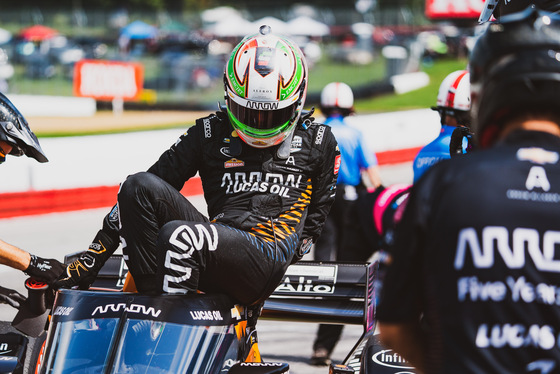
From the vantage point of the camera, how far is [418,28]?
5119cm

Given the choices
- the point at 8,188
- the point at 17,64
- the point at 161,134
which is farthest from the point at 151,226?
the point at 17,64

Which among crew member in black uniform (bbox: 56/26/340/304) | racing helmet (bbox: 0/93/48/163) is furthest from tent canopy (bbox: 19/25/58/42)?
crew member in black uniform (bbox: 56/26/340/304)

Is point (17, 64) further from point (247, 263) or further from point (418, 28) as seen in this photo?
point (247, 263)

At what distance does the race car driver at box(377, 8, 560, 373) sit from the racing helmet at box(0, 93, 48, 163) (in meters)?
2.76

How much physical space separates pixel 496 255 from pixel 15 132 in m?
2.99

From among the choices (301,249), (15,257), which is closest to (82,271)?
(15,257)

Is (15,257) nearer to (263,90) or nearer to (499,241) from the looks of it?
(263,90)

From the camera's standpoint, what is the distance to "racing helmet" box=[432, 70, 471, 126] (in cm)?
625

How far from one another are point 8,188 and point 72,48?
26991 mm

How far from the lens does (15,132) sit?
14.4 feet

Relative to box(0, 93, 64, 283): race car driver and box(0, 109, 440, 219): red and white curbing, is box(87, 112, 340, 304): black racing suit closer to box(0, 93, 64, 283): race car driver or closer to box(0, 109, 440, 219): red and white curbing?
box(0, 93, 64, 283): race car driver

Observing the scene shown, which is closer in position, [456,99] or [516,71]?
[516,71]

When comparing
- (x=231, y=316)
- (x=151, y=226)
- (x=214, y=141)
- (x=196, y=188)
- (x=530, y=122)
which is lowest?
(x=196, y=188)

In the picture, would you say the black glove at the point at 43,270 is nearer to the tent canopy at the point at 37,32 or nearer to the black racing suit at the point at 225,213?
the black racing suit at the point at 225,213
